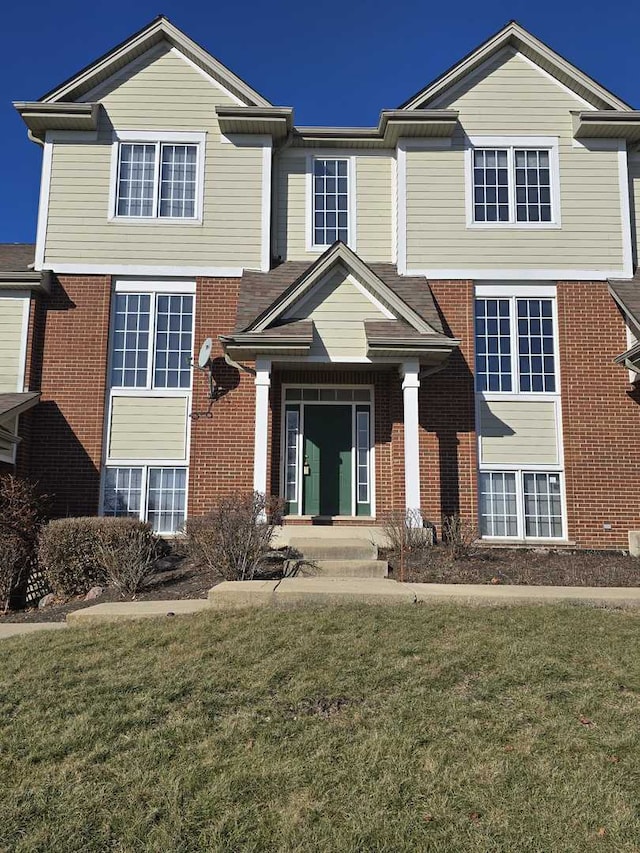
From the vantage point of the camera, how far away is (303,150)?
14.2 metres

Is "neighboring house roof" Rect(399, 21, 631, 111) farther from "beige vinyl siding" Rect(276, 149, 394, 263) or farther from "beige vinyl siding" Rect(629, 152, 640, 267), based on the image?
"beige vinyl siding" Rect(276, 149, 394, 263)

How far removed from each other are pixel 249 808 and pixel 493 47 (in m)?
15.1

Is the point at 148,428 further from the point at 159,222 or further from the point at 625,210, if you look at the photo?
the point at 625,210

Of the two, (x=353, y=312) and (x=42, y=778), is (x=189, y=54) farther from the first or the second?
(x=42, y=778)

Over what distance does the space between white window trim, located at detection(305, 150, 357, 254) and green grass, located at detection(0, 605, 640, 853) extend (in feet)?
31.5

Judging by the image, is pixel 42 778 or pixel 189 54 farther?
pixel 189 54

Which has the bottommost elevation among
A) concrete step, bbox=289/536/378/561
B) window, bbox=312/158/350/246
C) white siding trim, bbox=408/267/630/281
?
concrete step, bbox=289/536/378/561

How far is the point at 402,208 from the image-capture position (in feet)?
44.3

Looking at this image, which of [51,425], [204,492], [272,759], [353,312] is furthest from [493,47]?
[272,759]

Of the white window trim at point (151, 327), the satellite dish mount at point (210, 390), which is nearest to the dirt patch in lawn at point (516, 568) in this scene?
the satellite dish mount at point (210, 390)

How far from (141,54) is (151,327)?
5.90m

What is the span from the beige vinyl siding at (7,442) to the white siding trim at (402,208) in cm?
793

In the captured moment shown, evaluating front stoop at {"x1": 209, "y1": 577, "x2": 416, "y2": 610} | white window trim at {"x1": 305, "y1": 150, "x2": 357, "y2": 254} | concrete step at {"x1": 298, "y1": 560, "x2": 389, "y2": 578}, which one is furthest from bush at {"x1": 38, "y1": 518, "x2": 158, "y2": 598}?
white window trim at {"x1": 305, "y1": 150, "x2": 357, "y2": 254}

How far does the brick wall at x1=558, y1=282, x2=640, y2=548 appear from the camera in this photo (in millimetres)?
12695
